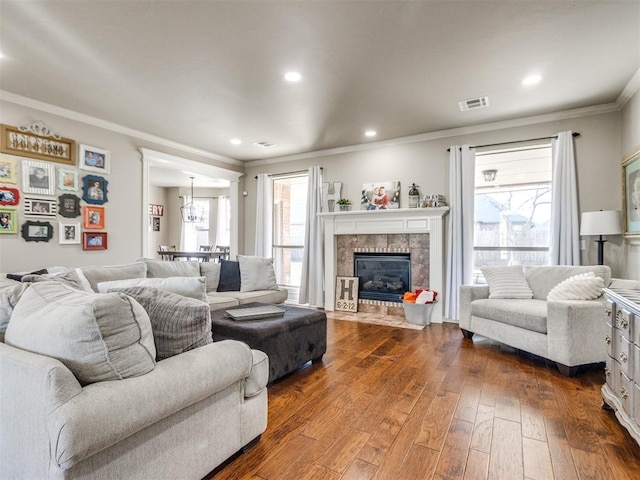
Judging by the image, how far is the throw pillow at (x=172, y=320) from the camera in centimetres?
152

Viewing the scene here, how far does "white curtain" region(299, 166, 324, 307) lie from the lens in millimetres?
5660

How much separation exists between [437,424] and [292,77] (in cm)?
300

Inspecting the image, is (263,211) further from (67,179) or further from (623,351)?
→ (623,351)

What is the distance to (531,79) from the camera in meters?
3.23

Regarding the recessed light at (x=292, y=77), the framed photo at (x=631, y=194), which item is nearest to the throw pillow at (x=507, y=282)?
the framed photo at (x=631, y=194)

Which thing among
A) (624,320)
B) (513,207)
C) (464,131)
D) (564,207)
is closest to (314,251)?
(464,131)

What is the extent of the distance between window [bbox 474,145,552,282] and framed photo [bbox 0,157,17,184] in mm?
5398

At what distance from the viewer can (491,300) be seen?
3.60 m

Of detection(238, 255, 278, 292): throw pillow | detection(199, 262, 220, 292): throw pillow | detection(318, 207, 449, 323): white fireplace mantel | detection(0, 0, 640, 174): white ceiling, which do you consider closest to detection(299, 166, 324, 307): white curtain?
detection(318, 207, 449, 323): white fireplace mantel

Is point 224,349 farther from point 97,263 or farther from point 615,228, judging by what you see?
point 615,228

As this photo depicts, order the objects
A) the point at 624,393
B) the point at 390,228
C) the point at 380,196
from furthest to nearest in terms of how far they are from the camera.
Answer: the point at 380,196
the point at 390,228
the point at 624,393

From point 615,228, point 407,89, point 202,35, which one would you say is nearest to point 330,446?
point 202,35

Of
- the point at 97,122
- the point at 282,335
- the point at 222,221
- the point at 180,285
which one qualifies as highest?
the point at 97,122

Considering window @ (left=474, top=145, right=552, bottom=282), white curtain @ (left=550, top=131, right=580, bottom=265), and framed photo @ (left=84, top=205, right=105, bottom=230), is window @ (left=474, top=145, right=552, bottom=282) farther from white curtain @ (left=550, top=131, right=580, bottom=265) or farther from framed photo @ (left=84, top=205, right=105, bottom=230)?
framed photo @ (left=84, top=205, right=105, bottom=230)
